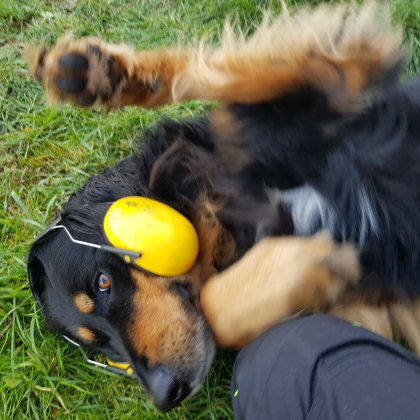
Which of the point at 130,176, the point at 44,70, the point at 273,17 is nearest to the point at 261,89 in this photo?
the point at 130,176

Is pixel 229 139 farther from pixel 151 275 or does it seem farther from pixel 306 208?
pixel 151 275

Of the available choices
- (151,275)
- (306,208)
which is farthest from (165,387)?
(306,208)

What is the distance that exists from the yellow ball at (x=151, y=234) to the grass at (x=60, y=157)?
2.21ft

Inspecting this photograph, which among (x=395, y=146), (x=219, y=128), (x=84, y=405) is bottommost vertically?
(x=84, y=405)

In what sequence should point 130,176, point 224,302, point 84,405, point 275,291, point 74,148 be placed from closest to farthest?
point 275,291, point 224,302, point 130,176, point 84,405, point 74,148

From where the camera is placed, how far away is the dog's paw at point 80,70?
95.7 inches

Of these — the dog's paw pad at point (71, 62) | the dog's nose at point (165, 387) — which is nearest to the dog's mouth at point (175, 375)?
the dog's nose at point (165, 387)

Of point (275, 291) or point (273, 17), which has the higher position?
point (273, 17)

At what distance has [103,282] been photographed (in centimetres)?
247

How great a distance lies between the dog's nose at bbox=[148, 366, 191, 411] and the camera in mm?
2371

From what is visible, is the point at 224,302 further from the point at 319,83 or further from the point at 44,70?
the point at 44,70

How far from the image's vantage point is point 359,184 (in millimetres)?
2275

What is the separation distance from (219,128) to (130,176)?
0.48m

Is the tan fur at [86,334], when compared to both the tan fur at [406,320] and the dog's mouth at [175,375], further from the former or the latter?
the tan fur at [406,320]
